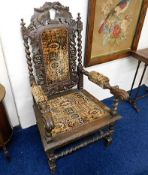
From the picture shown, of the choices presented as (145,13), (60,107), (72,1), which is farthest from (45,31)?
(145,13)

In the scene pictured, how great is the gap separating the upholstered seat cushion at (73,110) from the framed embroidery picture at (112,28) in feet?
1.55

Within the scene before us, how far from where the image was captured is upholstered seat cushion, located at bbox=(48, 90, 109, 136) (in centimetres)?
140

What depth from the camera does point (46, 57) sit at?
1506 mm

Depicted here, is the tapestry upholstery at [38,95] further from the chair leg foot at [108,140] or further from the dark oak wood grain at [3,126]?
the chair leg foot at [108,140]

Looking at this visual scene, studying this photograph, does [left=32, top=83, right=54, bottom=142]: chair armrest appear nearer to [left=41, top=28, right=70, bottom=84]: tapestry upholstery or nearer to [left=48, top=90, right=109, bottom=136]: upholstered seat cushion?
[left=48, top=90, right=109, bottom=136]: upholstered seat cushion

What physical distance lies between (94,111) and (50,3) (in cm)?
96

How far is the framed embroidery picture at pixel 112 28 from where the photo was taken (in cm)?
167

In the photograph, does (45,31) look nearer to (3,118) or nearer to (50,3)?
(50,3)

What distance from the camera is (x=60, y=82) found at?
1665 millimetres

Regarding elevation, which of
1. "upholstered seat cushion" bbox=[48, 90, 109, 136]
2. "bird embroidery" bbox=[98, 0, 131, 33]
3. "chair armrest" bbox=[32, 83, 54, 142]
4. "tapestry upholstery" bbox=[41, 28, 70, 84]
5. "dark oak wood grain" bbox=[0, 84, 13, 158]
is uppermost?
"bird embroidery" bbox=[98, 0, 131, 33]

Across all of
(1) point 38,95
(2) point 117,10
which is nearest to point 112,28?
(2) point 117,10

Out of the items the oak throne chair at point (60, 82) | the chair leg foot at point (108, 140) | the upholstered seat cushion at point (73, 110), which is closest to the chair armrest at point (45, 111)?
the oak throne chair at point (60, 82)

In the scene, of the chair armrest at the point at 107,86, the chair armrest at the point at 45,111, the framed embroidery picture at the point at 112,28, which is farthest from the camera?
the framed embroidery picture at the point at 112,28

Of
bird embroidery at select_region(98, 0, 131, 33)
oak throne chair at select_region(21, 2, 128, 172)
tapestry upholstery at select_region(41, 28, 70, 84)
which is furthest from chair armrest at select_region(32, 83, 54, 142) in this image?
bird embroidery at select_region(98, 0, 131, 33)
